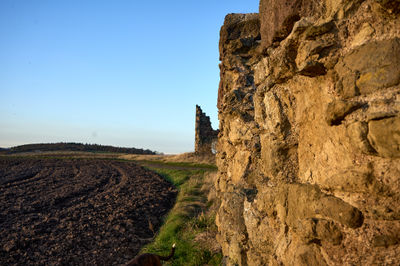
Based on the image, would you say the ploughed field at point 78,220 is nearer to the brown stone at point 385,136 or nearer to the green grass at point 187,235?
the green grass at point 187,235

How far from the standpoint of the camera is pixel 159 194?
1230cm

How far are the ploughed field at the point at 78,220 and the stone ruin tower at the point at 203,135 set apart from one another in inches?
505

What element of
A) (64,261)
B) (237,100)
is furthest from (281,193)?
(64,261)

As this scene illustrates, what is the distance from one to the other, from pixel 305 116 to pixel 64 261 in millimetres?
6072

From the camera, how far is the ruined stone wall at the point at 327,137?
1.64m

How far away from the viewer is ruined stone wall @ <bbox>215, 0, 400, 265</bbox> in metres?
1.64

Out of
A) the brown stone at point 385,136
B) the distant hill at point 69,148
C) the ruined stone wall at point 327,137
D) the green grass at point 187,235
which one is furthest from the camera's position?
the distant hill at point 69,148

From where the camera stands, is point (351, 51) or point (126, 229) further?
point (126, 229)

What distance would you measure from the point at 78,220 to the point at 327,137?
8432 mm

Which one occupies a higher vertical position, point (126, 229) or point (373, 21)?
point (373, 21)

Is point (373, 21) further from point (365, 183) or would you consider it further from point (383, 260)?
point (383, 260)

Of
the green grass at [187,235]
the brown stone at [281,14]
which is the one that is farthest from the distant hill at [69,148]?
the brown stone at [281,14]

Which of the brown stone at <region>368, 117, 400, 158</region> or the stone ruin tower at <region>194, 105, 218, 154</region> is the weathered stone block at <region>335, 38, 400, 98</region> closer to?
the brown stone at <region>368, 117, 400, 158</region>

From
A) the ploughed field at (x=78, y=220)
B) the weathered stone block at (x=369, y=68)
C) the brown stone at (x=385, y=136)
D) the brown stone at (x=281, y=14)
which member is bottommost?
the ploughed field at (x=78, y=220)
